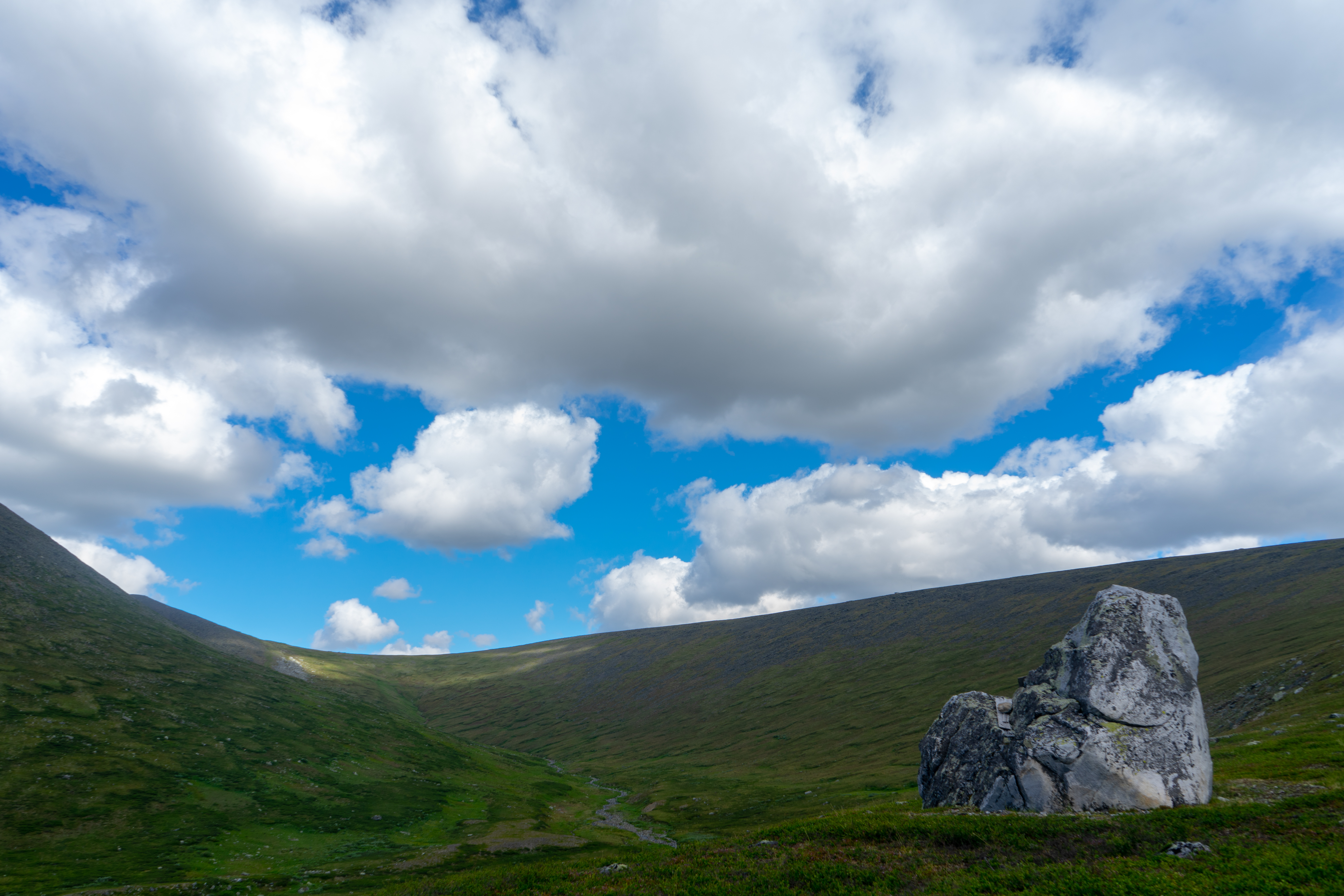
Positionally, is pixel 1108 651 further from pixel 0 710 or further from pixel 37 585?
pixel 37 585

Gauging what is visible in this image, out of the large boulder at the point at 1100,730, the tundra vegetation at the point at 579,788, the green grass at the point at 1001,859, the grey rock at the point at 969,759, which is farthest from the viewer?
the grey rock at the point at 969,759

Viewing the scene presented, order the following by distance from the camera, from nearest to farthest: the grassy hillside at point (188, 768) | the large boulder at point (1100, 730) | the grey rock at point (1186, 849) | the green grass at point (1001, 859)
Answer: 1. the green grass at point (1001, 859)
2. the grey rock at point (1186, 849)
3. the large boulder at point (1100, 730)
4. the grassy hillside at point (188, 768)

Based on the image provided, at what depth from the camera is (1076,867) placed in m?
21.0

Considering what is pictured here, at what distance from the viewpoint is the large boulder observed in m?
29.8

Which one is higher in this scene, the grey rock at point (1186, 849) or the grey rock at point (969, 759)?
the grey rock at point (1186, 849)

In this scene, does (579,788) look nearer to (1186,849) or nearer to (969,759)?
(969,759)

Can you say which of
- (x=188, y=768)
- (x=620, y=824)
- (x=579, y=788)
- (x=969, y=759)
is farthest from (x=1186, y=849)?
(x=579, y=788)

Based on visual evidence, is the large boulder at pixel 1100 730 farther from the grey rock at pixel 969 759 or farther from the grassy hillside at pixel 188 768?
the grassy hillside at pixel 188 768

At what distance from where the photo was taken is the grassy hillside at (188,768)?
61.2m

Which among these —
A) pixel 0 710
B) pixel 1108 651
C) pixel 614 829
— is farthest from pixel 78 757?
pixel 1108 651

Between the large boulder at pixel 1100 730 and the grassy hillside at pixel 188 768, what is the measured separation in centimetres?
5230

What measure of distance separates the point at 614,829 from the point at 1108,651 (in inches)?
2804

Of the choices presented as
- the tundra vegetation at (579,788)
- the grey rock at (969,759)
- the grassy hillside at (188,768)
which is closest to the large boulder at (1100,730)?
the grey rock at (969,759)

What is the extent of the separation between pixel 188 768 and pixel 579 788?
7082 centimetres
